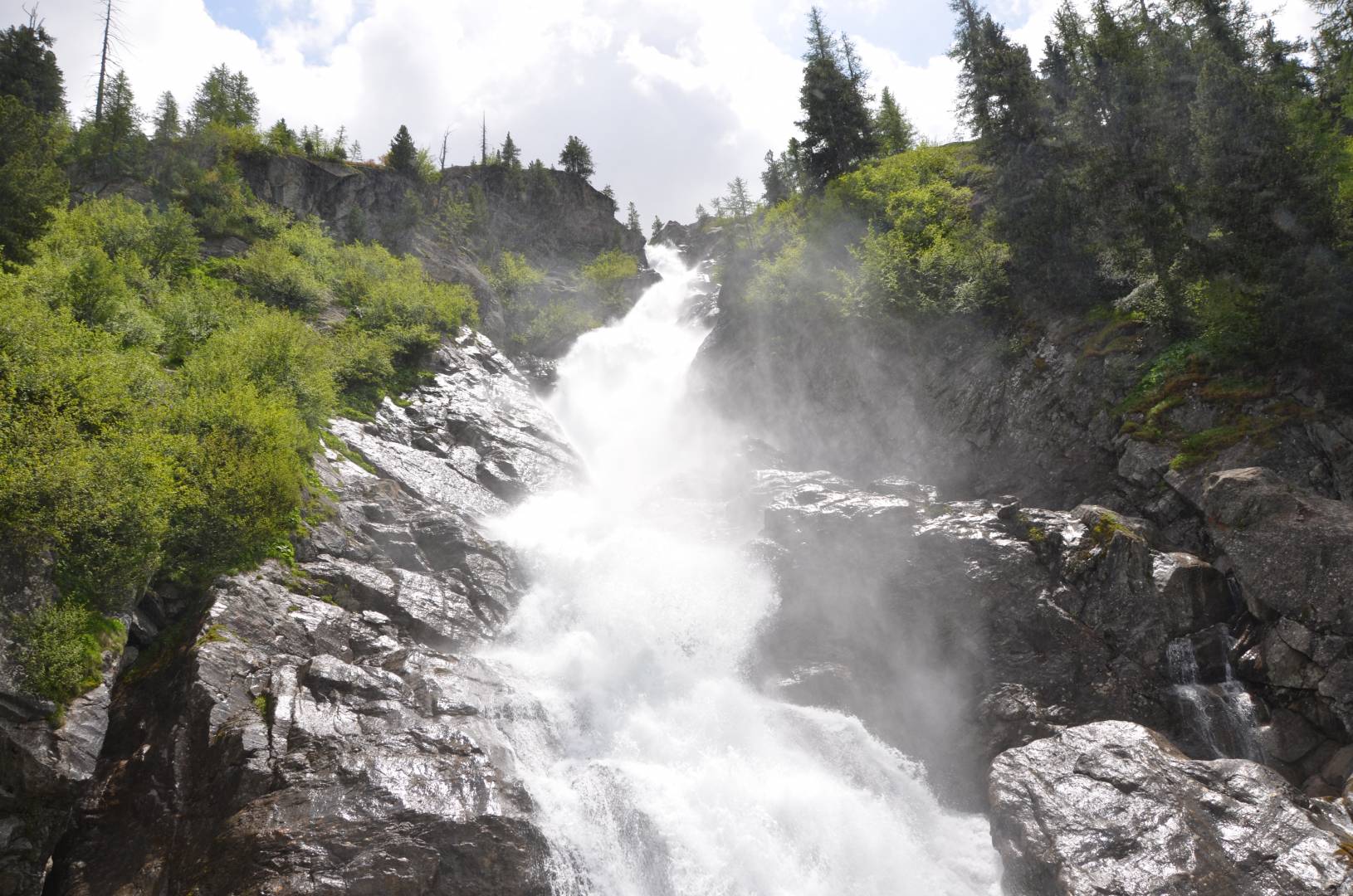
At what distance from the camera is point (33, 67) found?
4744 cm

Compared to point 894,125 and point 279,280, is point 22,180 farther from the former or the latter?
point 894,125

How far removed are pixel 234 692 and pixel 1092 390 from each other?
81.4 ft

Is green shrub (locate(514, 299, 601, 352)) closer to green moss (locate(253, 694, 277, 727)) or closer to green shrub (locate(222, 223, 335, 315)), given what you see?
green shrub (locate(222, 223, 335, 315))

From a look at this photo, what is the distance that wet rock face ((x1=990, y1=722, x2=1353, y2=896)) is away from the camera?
10.9 m

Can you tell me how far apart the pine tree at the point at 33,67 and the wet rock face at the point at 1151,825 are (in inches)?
2492

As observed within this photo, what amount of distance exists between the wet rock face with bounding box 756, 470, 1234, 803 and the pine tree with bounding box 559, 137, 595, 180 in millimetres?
62807

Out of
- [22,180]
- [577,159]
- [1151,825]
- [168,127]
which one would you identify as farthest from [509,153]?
[1151,825]

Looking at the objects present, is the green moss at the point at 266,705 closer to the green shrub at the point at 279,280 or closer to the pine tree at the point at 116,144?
the green shrub at the point at 279,280

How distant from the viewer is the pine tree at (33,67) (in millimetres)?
45031

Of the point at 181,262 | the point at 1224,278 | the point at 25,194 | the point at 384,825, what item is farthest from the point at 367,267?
the point at 1224,278

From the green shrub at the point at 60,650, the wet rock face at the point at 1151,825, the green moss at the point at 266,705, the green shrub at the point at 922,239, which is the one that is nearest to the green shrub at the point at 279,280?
the green shrub at the point at 60,650

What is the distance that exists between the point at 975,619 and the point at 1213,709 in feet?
16.6

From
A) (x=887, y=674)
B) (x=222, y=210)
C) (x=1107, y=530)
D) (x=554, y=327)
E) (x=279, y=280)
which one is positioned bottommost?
(x=887, y=674)

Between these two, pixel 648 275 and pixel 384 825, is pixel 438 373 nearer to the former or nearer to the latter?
pixel 384 825
